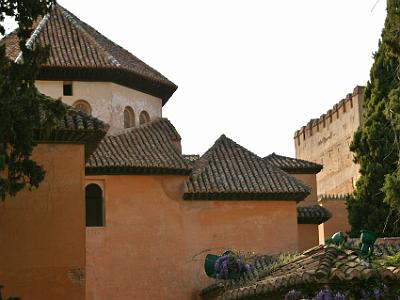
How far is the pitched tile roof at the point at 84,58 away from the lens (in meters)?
28.3

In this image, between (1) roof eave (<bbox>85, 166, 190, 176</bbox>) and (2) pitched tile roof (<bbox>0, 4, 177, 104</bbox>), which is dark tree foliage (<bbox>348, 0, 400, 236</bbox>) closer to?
(2) pitched tile roof (<bbox>0, 4, 177, 104</bbox>)

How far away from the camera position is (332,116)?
46500mm

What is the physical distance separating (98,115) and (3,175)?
11832mm

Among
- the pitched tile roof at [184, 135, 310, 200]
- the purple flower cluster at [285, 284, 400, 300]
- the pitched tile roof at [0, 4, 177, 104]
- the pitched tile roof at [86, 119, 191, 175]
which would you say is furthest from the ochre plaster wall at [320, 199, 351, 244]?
the purple flower cluster at [285, 284, 400, 300]

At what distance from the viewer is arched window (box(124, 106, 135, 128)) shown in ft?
97.3

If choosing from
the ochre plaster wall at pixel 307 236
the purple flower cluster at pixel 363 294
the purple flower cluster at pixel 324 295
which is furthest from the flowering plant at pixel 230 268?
the ochre plaster wall at pixel 307 236

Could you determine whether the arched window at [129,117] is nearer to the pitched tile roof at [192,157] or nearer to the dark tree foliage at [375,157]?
the pitched tile roof at [192,157]

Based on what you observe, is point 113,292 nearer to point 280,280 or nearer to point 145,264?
point 145,264

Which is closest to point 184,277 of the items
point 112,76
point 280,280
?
point 112,76

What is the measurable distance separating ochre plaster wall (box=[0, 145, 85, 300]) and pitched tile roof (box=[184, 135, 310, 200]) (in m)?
10.3

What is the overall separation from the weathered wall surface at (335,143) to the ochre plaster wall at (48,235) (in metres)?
26.5

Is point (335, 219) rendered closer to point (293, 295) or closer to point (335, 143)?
point (335, 143)

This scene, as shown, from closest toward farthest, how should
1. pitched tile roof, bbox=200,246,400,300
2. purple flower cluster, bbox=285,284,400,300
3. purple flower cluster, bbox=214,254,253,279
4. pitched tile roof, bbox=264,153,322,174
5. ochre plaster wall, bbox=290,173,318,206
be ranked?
1. purple flower cluster, bbox=285,284,400,300
2. pitched tile roof, bbox=200,246,400,300
3. purple flower cluster, bbox=214,254,253,279
4. ochre plaster wall, bbox=290,173,318,206
5. pitched tile roof, bbox=264,153,322,174

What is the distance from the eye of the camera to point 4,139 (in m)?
14.1
